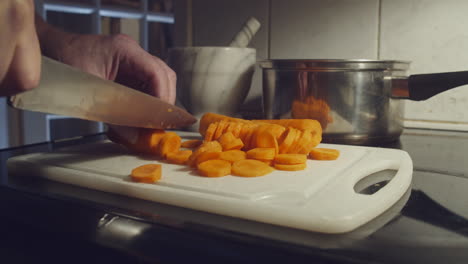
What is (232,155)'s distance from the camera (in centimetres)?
72

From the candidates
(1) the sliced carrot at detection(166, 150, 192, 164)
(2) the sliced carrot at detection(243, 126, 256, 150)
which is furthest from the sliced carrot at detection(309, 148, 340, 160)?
(1) the sliced carrot at detection(166, 150, 192, 164)

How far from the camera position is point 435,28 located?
3.75 feet

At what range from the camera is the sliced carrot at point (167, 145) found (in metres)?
0.78

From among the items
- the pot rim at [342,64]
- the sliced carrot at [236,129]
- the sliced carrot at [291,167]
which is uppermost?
the pot rim at [342,64]

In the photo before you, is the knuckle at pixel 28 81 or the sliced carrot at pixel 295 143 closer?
the knuckle at pixel 28 81

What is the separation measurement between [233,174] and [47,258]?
28 centimetres

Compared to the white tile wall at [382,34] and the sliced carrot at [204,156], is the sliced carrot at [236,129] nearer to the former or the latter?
the sliced carrot at [204,156]

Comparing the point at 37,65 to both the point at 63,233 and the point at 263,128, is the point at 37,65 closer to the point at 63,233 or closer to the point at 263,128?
the point at 63,233

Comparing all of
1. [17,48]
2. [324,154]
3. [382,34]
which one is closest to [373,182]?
[324,154]

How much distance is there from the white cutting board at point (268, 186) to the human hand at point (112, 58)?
0.16 m

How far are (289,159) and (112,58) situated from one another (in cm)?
42

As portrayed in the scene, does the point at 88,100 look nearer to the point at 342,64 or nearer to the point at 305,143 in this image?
the point at 305,143

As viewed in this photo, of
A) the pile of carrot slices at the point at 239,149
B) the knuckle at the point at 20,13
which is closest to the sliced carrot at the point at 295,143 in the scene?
the pile of carrot slices at the point at 239,149

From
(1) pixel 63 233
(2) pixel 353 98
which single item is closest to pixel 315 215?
(1) pixel 63 233
